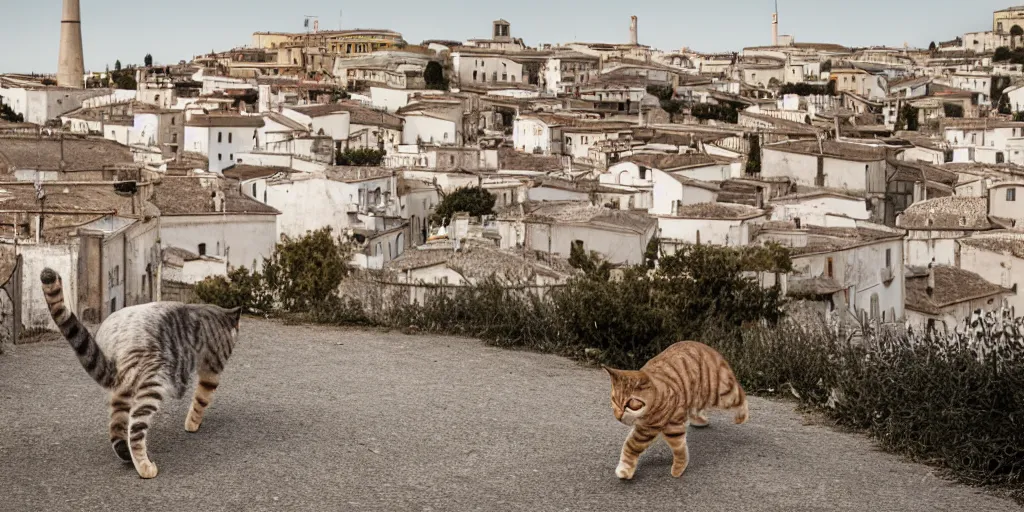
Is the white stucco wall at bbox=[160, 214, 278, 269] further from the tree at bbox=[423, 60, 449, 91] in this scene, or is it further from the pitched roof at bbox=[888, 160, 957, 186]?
the tree at bbox=[423, 60, 449, 91]

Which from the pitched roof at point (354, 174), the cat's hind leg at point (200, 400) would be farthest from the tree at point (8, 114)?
the cat's hind leg at point (200, 400)

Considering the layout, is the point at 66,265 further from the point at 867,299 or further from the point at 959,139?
the point at 959,139

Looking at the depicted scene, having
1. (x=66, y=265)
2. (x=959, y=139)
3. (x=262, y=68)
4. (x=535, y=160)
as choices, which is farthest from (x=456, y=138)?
(x=66, y=265)

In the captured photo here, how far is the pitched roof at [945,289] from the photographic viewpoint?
27516mm

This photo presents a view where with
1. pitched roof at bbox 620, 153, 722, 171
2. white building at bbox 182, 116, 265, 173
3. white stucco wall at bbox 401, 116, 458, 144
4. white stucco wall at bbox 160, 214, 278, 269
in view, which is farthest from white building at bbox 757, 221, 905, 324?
white stucco wall at bbox 401, 116, 458, 144

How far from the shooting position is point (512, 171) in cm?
5069

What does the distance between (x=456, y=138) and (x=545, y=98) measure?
15476 mm

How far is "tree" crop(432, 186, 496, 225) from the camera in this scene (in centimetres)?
4119

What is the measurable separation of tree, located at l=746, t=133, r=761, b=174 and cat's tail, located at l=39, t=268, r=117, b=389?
45.6 meters

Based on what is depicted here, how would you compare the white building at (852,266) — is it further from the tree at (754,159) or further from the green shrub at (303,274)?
the tree at (754,159)

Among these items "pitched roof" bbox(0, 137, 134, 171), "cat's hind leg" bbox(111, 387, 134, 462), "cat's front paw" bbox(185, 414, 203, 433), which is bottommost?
"cat's front paw" bbox(185, 414, 203, 433)

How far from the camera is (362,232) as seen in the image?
3478 cm

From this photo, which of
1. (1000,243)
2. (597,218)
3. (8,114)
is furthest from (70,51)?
(1000,243)

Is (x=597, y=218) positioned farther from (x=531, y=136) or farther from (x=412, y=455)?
(x=531, y=136)
